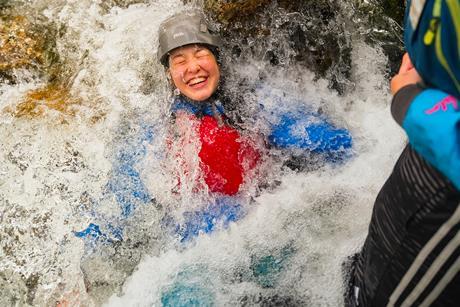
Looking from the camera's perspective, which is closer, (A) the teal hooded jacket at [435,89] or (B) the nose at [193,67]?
(A) the teal hooded jacket at [435,89]

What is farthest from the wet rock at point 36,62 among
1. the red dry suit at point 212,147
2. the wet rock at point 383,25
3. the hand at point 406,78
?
the hand at point 406,78

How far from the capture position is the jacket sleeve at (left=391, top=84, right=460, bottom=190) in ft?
3.30

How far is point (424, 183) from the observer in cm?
118

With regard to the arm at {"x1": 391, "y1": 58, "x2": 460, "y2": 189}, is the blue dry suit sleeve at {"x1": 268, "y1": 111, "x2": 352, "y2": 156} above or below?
below

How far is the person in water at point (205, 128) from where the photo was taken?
119 inches

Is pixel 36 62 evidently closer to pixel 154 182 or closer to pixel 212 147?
pixel 154 182

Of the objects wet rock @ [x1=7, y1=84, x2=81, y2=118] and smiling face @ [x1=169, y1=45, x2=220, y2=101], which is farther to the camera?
wet rock @ [x1=7, y1=84, x2=81, y2=118]

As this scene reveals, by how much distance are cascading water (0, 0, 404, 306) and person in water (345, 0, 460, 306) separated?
1138 mm

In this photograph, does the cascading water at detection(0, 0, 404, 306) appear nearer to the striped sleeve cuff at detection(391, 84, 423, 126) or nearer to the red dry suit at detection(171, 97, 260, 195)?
the red dry suit at detection(171, 97, 260, 195)

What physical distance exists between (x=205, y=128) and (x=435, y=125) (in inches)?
83.9

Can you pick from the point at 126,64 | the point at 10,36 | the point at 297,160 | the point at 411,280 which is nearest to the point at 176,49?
the point at 126,64

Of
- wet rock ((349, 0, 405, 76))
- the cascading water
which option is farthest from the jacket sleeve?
wet rock ((349, 0, 405, 76))

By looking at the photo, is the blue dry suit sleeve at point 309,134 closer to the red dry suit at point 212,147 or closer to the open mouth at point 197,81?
the red dry suit at point 212,147

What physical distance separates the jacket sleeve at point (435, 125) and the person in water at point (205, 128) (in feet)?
6.29
